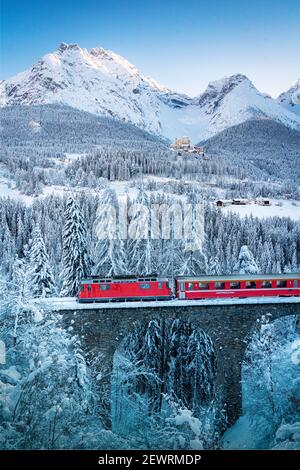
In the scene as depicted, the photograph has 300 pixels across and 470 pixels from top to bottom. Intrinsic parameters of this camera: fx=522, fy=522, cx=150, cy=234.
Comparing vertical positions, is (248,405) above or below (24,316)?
below

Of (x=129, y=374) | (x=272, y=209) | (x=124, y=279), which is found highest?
(x=272, y=209)

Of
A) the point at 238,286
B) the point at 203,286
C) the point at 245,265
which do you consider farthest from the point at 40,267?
the point at 245,265

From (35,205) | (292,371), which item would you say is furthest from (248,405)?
(35,205)

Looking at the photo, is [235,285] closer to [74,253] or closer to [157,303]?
[157,303]

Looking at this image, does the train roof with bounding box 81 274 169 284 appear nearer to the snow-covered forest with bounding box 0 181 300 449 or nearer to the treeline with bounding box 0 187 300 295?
the snow-covered forest with bounding box 0 181 300 449

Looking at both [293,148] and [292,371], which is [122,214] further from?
[293,148]
